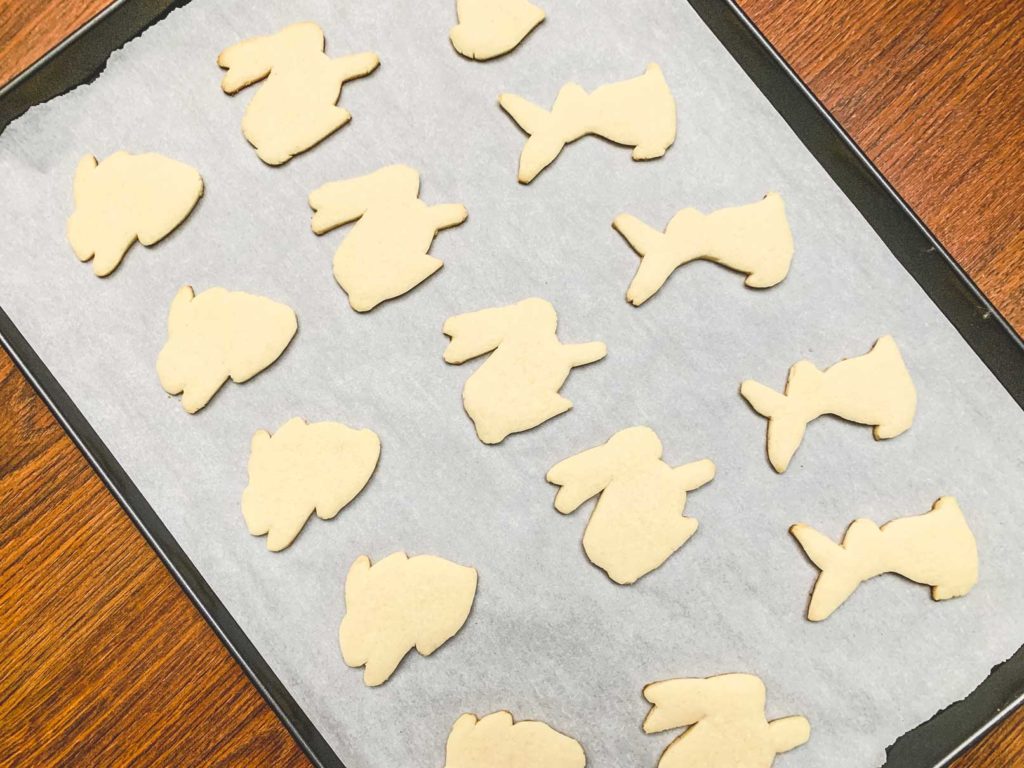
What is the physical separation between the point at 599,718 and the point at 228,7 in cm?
69

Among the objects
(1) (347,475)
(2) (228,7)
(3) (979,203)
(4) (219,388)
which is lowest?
(3) (979,203)

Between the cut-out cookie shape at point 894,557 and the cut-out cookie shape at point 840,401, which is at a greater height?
the cut-out cookie shape at point 840,401

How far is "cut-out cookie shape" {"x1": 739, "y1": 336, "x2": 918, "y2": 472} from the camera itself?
0.70 m

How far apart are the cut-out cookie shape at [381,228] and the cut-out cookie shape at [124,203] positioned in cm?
12

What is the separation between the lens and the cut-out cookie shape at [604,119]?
28.9 inches

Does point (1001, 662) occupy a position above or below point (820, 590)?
below

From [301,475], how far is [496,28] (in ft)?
1.38

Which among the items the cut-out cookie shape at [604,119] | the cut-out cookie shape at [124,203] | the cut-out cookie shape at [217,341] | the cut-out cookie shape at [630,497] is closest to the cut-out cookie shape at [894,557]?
the cut-out cookie shape at [630,497]

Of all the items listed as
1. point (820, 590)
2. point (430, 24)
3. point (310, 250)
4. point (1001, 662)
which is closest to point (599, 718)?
point (820, 590)

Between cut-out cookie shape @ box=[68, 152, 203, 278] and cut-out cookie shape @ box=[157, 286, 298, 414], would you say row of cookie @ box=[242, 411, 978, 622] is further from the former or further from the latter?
cut-out cookie shape @ box=[68, 152, 203, 278]

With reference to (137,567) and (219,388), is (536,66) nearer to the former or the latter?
(219,388)

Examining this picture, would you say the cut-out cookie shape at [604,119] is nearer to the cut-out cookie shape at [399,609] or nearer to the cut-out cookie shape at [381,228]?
the cut-out cookie shape at [381,228]

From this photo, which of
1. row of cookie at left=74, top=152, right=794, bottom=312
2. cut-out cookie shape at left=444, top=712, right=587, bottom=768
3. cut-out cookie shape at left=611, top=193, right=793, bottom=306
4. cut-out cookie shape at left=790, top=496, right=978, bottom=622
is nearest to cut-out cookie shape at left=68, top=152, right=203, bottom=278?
row of cookie at left=74, top=152, right=794, bottom=312

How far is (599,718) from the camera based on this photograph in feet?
2.25
